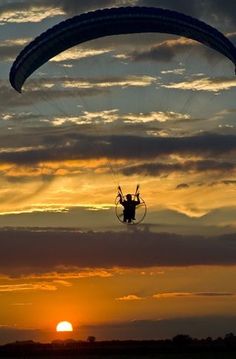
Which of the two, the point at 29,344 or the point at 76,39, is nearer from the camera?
the point at 76,39

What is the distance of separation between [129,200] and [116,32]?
9.69 m

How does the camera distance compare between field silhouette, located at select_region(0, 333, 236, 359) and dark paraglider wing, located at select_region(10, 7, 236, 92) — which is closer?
dark paraglider wing, located at select_region(10, 7, 236, 92)

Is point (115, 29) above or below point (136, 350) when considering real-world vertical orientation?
above

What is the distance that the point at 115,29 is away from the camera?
154 ft

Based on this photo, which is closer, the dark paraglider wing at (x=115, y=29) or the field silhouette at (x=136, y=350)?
the dark paraglider wing at (x=115, y=29)

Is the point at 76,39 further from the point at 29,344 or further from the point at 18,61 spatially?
the point at 29,344

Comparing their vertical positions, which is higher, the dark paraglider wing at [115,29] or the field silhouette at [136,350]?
the dark paraglider wing at [115,29]

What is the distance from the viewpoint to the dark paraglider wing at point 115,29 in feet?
147

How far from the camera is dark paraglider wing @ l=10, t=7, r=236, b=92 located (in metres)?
44.9

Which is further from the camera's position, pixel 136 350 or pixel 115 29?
pixel 136 350

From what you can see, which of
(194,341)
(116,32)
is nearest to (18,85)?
(116,32)

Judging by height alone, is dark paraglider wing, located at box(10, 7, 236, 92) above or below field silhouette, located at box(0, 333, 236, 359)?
above

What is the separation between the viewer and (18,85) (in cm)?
4962

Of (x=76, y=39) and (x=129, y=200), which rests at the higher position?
(x=76, y=39)
